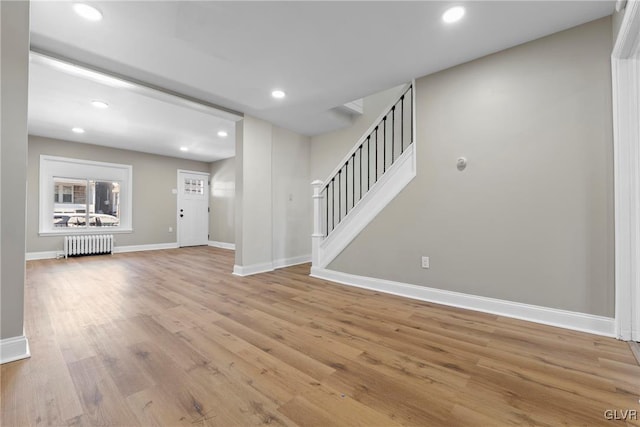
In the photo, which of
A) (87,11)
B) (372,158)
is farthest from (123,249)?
(372,158)

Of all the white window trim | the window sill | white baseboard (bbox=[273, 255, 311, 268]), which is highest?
the white window trim

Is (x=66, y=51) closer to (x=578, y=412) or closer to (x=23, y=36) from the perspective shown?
(x=23, y=36)

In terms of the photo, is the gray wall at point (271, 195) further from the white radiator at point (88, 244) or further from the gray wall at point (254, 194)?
the white radiator at point (88, 244)

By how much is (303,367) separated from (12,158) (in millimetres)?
2284

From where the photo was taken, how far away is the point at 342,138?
5.01 m

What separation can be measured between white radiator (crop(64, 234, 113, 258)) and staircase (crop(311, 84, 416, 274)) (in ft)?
17.3

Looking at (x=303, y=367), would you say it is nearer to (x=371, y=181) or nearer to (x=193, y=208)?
(x=371, y=181)

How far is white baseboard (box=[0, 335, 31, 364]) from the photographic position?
5.30 feet

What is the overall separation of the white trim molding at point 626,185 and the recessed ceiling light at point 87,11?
12.7ft

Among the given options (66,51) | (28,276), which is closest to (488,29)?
(66,51)

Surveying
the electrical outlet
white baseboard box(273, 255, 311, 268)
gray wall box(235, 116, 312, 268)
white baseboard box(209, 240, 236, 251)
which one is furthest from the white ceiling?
white baseboard box(209, 240, 236, 251)

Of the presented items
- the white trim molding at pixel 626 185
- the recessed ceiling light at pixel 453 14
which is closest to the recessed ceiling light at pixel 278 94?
the recessed ceiling light at pixel 453 14

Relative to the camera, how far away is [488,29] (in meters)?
2.23

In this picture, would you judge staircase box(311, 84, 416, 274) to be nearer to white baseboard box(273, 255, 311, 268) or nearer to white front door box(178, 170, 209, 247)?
A: white baseboard box(273, 255, 311, 268)
